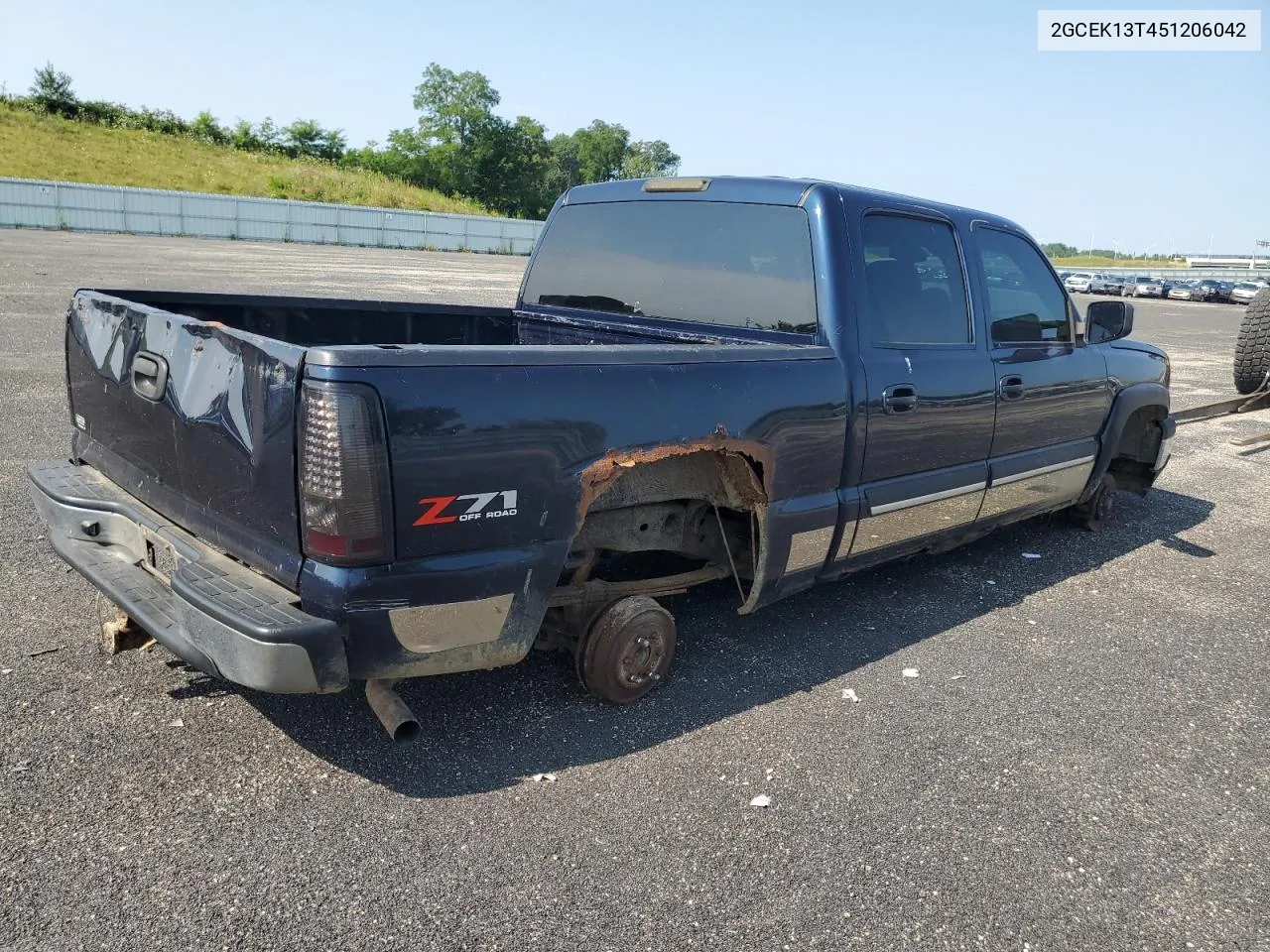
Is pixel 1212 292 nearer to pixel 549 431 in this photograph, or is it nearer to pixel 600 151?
pixel 549 431

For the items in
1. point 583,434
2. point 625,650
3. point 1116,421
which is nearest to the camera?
point 583,434

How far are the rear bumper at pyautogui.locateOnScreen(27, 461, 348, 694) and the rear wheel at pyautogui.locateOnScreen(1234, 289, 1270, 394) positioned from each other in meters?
11.1

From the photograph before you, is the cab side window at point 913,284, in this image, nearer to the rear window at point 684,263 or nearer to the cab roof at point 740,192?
the cab roof at point 740,192

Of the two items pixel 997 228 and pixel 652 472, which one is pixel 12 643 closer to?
pixel 652 472

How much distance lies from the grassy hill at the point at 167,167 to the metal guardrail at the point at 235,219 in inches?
430

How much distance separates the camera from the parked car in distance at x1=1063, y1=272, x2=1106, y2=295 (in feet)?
162

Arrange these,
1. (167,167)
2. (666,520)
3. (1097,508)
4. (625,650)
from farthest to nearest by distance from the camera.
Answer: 1. (167,167)
2. (1097,508)
3. (666,520)
4. (625,650)

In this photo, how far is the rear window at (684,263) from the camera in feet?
13.3

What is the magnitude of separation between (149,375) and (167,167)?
2195 inches

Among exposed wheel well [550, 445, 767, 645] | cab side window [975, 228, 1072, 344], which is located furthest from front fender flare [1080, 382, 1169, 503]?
exposed wheel well [550, 445, 767, 645]

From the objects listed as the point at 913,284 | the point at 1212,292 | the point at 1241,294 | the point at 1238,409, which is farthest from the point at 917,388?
the point at 1212,292

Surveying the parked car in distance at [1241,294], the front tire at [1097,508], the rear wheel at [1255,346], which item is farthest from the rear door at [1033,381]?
the parked car in distance at [1241,294]

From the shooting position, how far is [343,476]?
2631mm

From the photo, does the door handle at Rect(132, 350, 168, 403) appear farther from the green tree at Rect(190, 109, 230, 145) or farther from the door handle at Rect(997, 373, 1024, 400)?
the green tree at Rect(190, 109, 230, 145)
